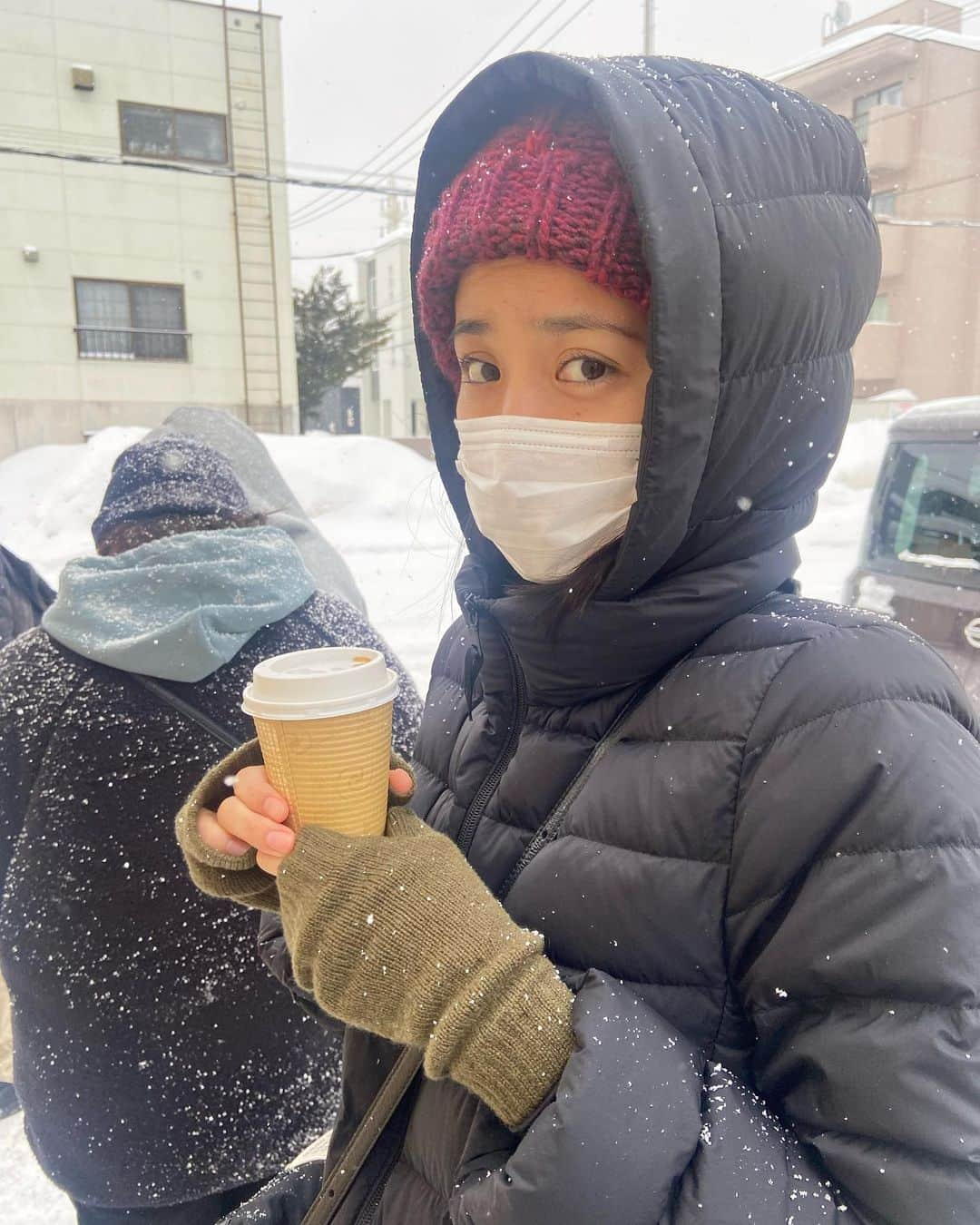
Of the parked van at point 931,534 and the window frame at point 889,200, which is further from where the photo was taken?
the window frame at point 889,200

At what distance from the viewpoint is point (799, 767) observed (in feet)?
2.84

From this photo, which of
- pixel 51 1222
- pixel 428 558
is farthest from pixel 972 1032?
pixel 428 558

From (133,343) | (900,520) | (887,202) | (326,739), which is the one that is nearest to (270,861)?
(326,739)

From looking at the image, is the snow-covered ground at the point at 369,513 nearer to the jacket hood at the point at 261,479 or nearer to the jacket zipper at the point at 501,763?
the jacket hood at the point at 261,479

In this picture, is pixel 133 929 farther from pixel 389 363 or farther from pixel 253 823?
pixel 389 363

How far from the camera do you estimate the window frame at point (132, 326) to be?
1486cm

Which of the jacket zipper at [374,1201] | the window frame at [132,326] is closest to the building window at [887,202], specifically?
the window frame at [132,326]

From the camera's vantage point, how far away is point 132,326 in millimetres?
15258

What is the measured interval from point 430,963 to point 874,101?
76.7 ft

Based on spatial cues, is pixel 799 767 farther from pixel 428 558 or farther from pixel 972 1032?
pixel 428 558

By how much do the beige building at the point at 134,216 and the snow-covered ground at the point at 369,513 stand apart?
147cm

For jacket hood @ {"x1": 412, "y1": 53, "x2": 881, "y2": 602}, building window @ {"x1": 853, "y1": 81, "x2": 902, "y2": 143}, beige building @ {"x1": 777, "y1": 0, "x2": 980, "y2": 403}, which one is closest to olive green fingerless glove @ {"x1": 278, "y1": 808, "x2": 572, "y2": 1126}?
jacket hood @ {"x1": 412, "y1": 53, "x2": 881, "y2": 602}

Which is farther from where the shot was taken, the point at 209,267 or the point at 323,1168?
the point at 209,267

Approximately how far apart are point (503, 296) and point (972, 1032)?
1.01m
